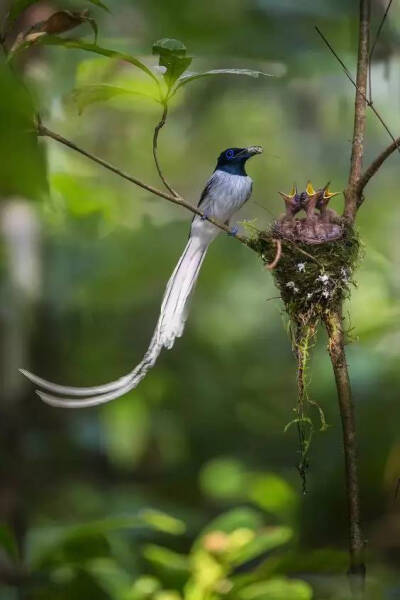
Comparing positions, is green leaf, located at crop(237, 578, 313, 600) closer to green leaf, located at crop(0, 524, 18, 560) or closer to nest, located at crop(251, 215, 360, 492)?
nest, located at crop(251, 215, 360, 492)

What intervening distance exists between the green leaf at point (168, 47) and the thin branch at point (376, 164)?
0.35m

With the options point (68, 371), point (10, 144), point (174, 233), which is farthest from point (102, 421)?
point (10, 144)

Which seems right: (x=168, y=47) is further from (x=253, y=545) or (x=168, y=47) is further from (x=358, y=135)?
(x=253, y=545)

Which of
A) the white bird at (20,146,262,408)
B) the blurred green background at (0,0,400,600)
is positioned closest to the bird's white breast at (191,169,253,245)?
the white bird at (20,146,262,408)

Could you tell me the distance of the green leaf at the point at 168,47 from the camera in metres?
1.02

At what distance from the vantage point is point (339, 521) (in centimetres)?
308

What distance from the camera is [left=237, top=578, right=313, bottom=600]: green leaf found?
1.32m

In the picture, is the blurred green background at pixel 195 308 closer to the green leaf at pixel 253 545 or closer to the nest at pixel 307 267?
the green leaf at pixel 253 545

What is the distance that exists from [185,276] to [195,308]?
93.6 inches

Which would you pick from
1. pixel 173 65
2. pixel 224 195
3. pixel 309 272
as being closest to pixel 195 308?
pixel 224 195

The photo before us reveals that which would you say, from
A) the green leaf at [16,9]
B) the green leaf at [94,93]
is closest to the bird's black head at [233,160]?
the green leaf at [94,93]

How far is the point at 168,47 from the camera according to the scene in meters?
1.02

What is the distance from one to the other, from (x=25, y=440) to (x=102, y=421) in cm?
39

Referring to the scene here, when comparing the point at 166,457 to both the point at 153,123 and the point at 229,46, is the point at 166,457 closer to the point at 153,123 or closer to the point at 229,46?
the point at 153,123
